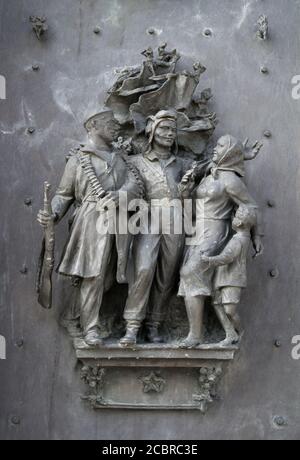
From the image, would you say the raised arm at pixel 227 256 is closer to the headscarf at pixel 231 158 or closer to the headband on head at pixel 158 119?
the headscarf at pixel 231 158

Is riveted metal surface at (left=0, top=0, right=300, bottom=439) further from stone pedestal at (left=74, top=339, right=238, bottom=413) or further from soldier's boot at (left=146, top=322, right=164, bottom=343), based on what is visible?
soldier's boot at (left=146, top=322, right=164, bottom=343)

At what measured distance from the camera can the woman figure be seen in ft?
16.3

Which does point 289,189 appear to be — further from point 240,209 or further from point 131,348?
point 131,348

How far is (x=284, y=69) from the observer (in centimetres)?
551

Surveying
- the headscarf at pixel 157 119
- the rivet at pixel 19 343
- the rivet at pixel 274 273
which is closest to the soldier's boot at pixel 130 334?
the rivet at pixel 19 343

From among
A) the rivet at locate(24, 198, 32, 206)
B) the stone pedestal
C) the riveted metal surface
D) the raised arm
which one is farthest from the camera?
the rivet at locate(24, 198, 32, 206)

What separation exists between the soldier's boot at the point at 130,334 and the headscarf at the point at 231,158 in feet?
2.74

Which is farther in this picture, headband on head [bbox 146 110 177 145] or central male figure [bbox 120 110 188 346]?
headband on head [bbox 146 110 177 145]

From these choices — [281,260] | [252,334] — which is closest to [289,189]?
[281,260]

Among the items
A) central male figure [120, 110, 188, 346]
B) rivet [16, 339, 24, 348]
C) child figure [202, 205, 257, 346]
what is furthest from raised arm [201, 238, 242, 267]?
rivet [16, 339, 24, 348]

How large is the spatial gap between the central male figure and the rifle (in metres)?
0.40

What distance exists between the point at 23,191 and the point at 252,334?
139 cm

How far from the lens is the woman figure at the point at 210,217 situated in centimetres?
496

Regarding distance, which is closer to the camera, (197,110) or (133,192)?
(133,192)
